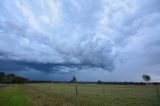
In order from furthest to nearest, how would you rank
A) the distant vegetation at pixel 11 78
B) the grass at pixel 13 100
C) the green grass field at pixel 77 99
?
the distant vegetation at pixel 11 78 → the grass at pixel 13 100 → the green grass field at pixel 77 99

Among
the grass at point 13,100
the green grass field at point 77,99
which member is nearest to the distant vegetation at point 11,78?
the green grass field at point 77,99

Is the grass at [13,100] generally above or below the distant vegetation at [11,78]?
below

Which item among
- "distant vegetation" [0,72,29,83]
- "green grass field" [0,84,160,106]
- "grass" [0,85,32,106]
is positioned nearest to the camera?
"green grass field" [0,84,160,106]

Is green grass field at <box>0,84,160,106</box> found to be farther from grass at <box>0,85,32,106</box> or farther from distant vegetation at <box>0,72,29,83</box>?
distant vegetation at <box>0,72,29,83</box>

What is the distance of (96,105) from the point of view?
1956 centimetres

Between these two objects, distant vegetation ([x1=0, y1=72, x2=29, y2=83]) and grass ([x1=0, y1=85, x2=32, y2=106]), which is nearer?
grass ([x1=0, y1=85, x2=32, y2=106])

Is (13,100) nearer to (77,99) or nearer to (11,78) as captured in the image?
(77,99)

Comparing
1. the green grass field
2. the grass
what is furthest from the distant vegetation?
the grass

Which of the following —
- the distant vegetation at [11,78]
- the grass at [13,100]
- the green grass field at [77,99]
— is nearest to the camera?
the green grass field at [77,99]

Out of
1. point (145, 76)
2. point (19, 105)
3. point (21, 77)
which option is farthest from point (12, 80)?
point (19, 105)

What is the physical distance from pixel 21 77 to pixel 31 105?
172 m

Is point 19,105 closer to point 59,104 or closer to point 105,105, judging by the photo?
point 59,104

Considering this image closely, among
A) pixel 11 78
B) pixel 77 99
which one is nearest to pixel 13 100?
pixel 77 99

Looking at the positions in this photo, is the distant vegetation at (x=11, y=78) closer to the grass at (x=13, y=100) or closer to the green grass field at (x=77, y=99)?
the green grass field at (x=77, y=99)
